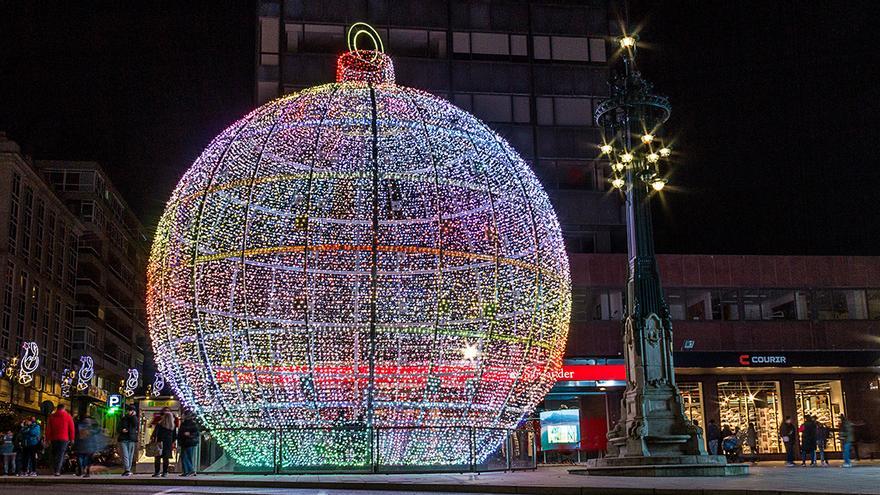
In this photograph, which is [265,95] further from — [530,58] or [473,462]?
[473,462]

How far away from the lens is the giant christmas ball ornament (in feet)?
48.3

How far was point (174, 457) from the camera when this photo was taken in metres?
22.4

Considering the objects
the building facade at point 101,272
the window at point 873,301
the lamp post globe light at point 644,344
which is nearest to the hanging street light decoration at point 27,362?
the building facade at point 101,272

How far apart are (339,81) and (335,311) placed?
453cm

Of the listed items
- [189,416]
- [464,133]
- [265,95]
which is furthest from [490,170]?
[265,95]

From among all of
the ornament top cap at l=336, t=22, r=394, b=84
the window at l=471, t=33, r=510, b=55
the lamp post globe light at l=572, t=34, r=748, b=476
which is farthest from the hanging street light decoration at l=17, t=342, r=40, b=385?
the lamp post globe light at l=572, t=34, r=748, b=476

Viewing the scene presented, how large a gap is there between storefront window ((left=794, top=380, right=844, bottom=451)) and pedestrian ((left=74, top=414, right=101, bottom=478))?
1010 inches

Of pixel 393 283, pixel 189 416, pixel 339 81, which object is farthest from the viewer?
pixel 189 416

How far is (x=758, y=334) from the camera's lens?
34.9m

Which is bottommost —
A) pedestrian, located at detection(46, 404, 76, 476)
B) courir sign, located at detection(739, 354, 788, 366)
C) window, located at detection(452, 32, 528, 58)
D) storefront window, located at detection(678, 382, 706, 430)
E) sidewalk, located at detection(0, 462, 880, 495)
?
sidewalk, located at detection(0, 462, 880, 495)

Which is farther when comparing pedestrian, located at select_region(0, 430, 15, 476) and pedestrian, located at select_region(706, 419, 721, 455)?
pedestrian, located at select_region(706, 419, 721, 455)

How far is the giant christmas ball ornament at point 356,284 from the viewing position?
1473 cm

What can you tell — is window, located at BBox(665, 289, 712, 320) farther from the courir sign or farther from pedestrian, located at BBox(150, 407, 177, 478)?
pedestrian, located at BBox(150, 407, 177, 478)

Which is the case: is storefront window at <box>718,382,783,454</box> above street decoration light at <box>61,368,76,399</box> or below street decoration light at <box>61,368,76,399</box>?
below
